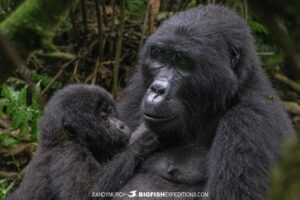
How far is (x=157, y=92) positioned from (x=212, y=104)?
18.0 inches

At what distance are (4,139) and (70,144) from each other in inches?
82.1

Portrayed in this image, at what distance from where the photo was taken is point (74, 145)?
4.33 m

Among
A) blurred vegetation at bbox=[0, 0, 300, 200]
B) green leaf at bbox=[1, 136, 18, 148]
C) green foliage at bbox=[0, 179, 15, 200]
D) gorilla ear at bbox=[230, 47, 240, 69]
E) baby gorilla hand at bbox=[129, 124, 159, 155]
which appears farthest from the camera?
green leaf at bbox=[1, 136, 18, 148]

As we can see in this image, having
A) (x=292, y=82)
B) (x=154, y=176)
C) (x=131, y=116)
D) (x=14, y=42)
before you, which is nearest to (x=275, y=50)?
(x=292, y=82)

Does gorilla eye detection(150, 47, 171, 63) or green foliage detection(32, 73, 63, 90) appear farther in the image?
green foliage detection(32, 73, 63, 90)

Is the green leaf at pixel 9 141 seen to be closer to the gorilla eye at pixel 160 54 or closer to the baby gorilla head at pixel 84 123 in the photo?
the baby gorilla head at pixel 84 123

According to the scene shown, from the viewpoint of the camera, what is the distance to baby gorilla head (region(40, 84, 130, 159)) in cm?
441

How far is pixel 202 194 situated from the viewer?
12.5 ft

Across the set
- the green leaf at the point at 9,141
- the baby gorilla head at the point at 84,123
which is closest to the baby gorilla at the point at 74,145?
the baby gorilla head at the point at 84,123

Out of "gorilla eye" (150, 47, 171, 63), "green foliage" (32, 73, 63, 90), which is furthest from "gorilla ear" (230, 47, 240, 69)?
"green foliage" (32, 73, 63, 90)

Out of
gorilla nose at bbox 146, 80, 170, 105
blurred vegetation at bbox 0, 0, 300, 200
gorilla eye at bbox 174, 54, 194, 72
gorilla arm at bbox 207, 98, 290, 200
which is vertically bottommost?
blurred vegetation at bbox 0, 0, 300, 200

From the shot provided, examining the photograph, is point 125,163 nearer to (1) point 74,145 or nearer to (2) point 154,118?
(1) point 74,145

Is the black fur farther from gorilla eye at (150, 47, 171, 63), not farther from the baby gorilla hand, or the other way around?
gorilla eye at (150, 47, 171, 63)

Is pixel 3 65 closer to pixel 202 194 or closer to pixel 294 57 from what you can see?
pixel 294 57
